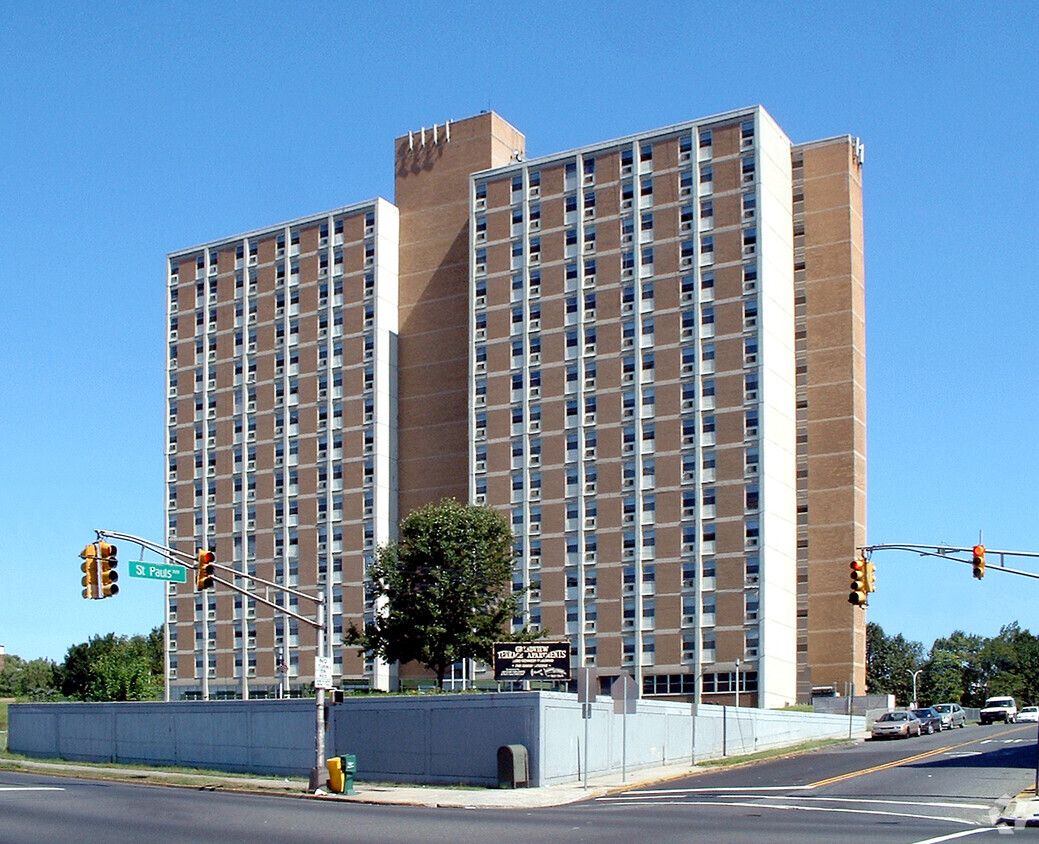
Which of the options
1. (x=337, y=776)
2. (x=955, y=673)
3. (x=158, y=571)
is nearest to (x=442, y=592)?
(x=337, y=776)

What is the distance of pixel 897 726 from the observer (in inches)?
2862

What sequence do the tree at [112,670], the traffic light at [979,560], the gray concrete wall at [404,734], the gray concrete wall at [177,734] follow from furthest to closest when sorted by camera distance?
1. the tree at [112,670]
2. the gray concrete wall at [177,734]
3. the gray concrete wall at [404,734]
4. the traffic light at [979,560]

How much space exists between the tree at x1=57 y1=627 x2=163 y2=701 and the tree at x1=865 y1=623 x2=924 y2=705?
87.1 metres

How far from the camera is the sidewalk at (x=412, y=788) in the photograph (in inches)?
1654

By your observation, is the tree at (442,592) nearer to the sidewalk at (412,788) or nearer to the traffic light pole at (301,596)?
the sidewalk at (412,788)

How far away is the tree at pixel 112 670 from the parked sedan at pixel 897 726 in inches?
2354

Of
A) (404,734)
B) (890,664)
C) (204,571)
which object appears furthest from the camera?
(890,664)

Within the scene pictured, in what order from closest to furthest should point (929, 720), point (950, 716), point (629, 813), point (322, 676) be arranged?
1. point (629, 813)
2. point (322, 676)
3. point (929, 720)
4. point (950, 716)

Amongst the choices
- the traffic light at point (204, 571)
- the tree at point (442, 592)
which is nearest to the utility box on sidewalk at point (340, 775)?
the traffic light at point (204, 571)

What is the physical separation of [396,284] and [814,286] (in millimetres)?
34931

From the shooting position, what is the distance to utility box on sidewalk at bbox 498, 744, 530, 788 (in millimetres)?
47344

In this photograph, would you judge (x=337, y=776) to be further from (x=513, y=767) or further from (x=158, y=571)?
(x=158, y=571)

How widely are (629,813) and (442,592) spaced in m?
43.3

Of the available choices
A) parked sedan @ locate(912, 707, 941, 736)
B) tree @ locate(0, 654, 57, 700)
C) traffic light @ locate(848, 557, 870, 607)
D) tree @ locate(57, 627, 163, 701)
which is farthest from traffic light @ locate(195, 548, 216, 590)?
tree @ locate(0, 654, 57, 700)
